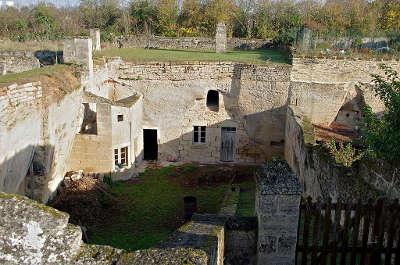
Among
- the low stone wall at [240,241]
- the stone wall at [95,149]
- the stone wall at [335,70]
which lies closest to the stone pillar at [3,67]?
the stone wall at [95,149]

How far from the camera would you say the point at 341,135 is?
715 inches

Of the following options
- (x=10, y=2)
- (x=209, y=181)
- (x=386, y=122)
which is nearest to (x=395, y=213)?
(x=386, y=122)

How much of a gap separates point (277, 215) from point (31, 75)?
10.2 m

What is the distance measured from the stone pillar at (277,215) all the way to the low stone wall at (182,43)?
22.5 m

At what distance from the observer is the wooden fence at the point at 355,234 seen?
682 centimetres

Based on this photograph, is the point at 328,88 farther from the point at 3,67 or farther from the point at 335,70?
the point at 3,67

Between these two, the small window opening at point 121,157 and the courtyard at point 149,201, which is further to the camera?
the small window opening at point 121,157

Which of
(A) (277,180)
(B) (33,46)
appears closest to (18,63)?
(B) (33,46)

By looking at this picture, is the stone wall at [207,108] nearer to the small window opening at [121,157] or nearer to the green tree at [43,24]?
the small window opening at [121,157]

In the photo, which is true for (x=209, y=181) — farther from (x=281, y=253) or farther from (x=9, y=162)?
(x=281, y=253)

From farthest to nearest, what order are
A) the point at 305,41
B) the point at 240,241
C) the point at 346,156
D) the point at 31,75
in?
1. the point at 305,41
2. the point at 31,75
3. the point at 346,156
4. the point at 240,241

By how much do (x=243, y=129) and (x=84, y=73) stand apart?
7647 mm

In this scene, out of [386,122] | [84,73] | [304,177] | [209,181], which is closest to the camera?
[386,122]

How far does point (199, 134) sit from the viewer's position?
20.1 metres
